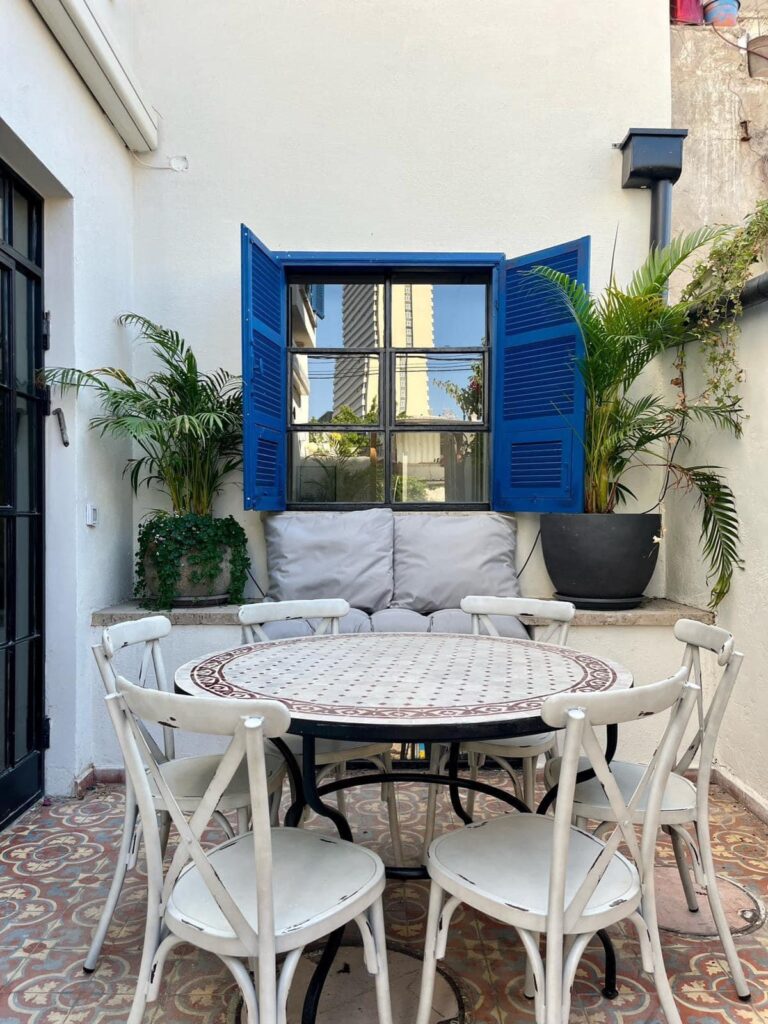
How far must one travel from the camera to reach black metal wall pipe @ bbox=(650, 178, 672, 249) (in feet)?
13.1

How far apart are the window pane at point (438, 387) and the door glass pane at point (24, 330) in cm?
195

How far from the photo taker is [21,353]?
3088 millimetres

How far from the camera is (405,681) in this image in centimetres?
192

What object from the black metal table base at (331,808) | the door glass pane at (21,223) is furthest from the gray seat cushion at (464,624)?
the door glass pane at (21,223)

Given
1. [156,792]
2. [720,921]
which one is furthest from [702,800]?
[156,792]

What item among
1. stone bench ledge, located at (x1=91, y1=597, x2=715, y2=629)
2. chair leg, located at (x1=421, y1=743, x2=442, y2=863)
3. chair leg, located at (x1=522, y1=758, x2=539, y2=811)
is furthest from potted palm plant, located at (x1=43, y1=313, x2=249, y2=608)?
chair leg, located at (x1=522, y1=758, x2=539, y2=811)

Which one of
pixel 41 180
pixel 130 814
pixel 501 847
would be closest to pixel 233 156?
pixel 41 180

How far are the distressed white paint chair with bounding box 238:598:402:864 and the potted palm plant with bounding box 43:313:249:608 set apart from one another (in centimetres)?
91

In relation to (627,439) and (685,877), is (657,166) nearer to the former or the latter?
(627,439)

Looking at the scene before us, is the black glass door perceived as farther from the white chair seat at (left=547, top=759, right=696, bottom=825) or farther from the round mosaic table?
the white chair seat at (left=547, top=759, right=696, bottom=825)

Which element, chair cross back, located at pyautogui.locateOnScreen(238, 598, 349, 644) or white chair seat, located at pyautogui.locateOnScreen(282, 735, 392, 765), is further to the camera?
chair cross back, located at pyautogui.locateOnScreen(238, 598, 349, 644)

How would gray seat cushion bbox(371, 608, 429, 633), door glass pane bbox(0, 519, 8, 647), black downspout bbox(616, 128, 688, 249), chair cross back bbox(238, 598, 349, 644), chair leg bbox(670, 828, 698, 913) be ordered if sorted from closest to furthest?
chair leg bbox(670, 828, 698, 913), chair cross back bbox(238, 598, 349, 644), door glass pane bbox(0, 519, 8, 647), gray seat cushion bbox(371, 608, 429, 633), black downspout bbox(616, 128, 688, 249)

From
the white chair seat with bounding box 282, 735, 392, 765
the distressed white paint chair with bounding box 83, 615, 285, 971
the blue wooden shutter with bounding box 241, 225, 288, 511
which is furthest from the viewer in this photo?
the blue wooden shutter with bounding box 241, 225, 288, 511

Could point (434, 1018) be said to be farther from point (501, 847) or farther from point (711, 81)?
point (711, 81)
